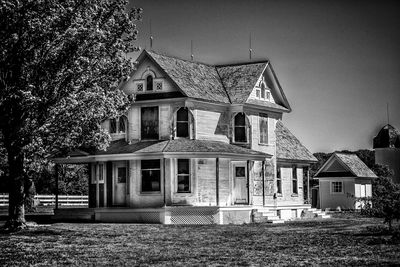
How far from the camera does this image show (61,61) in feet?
105

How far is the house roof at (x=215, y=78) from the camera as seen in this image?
4356 centimetres

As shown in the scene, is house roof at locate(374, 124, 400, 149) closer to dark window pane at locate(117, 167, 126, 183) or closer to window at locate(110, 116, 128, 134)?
window at locate(110, 116, 128, 134)

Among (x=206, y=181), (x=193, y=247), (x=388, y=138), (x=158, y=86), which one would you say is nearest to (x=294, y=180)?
(x=206, y=181)

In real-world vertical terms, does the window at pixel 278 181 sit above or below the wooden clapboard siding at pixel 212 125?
below

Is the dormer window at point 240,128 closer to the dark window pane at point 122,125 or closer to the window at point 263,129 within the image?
the window at point 263,129

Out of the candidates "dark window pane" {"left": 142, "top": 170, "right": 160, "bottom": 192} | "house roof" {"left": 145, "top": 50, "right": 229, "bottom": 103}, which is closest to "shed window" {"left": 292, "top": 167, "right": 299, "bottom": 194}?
"house roof" {"left": 145, "top": 50, "right": 229, "bottom": 103}

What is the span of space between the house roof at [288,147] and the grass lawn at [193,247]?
48.7 feet

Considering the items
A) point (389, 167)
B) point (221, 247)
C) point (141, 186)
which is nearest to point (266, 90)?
point (141, 186)

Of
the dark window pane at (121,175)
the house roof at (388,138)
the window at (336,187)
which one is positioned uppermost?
the house roof at (388,138)

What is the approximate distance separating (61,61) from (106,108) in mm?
3318

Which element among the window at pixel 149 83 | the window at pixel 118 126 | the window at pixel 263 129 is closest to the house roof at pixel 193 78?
the window at pixel 149 83

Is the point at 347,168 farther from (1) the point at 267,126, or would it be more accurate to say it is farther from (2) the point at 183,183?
(2) the point at 183,183

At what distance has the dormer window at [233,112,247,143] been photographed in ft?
149

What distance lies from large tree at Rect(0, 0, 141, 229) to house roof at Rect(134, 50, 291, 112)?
9152mm
